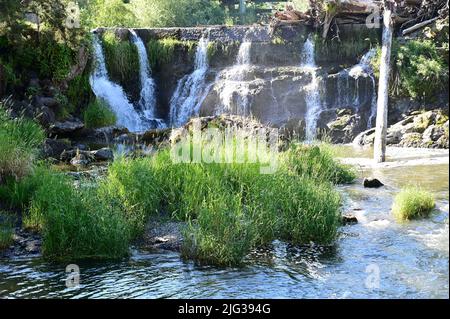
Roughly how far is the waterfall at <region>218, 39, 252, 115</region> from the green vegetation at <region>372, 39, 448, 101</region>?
503 centimetres

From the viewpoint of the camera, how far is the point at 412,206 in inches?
409

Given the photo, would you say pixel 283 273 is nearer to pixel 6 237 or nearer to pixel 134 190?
pixel 134 190

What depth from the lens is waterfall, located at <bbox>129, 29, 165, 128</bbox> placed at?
2414cm

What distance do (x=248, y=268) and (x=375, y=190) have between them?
608 centimetres

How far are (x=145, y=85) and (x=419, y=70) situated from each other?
1059 cm

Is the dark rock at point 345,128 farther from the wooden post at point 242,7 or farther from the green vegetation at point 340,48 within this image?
the wooden post at point 242,7

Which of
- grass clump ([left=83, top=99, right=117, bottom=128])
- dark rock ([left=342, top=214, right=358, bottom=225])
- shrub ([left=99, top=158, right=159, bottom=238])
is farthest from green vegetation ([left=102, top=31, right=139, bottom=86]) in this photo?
dark rock ([left=342, top=214, right=358, bottom=225])

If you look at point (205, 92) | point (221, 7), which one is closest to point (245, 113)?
point (205, 92)

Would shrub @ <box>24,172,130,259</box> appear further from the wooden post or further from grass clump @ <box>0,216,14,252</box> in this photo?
the wooden post

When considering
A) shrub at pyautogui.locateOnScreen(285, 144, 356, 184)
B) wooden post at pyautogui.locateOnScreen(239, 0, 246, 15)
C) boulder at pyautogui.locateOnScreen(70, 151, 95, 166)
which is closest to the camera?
shrub at pyautogui.locateOnScreen(285, 144, 356, 184)

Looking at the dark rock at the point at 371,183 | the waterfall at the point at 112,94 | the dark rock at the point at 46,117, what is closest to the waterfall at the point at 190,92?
the waterfall at the point at 112,94

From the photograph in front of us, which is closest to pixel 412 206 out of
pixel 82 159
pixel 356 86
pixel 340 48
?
pixel 82 159

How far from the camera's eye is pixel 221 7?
136 feet

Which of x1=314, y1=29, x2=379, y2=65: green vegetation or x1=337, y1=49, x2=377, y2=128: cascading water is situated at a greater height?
x1=314, y1=29, x2=379, y2=65: green vegetation
